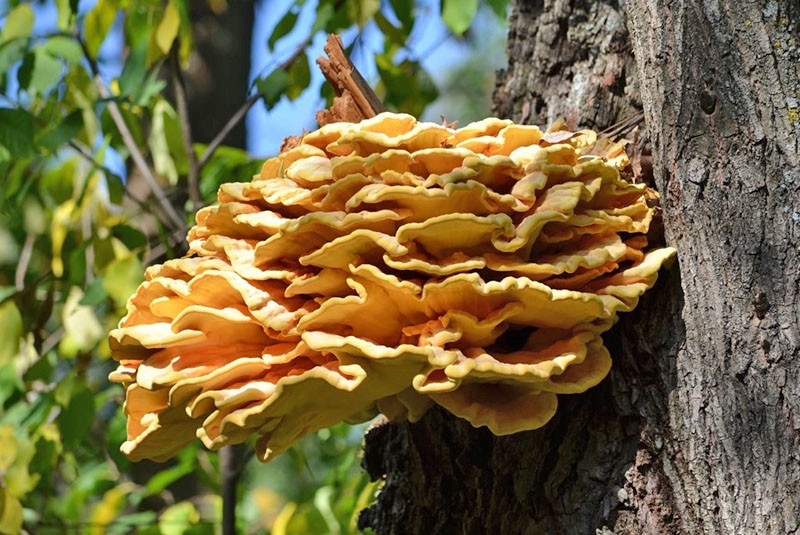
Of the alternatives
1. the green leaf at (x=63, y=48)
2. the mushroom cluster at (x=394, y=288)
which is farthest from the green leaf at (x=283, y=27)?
the mushroom cluster at (x=394, y=288)

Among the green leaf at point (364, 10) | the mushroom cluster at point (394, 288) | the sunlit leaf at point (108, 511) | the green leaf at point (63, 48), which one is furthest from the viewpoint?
the sunlit leaf at point (108, 511)

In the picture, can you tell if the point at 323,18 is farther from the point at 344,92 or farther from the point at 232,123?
the point at 344,92

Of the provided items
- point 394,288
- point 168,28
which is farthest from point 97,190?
point 394,288

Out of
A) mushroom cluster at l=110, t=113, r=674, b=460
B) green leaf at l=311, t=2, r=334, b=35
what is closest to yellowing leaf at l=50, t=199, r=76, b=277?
green leaf at l=311, t=2, r=334, b=35

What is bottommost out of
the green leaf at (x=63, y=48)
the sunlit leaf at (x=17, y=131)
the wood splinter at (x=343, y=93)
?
the wood splinter at (x=343, y=93)

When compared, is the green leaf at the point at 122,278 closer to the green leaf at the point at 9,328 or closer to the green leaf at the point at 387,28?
the green leaf at the point at 9,328

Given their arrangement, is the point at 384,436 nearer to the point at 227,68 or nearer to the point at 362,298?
the point at 362,298
